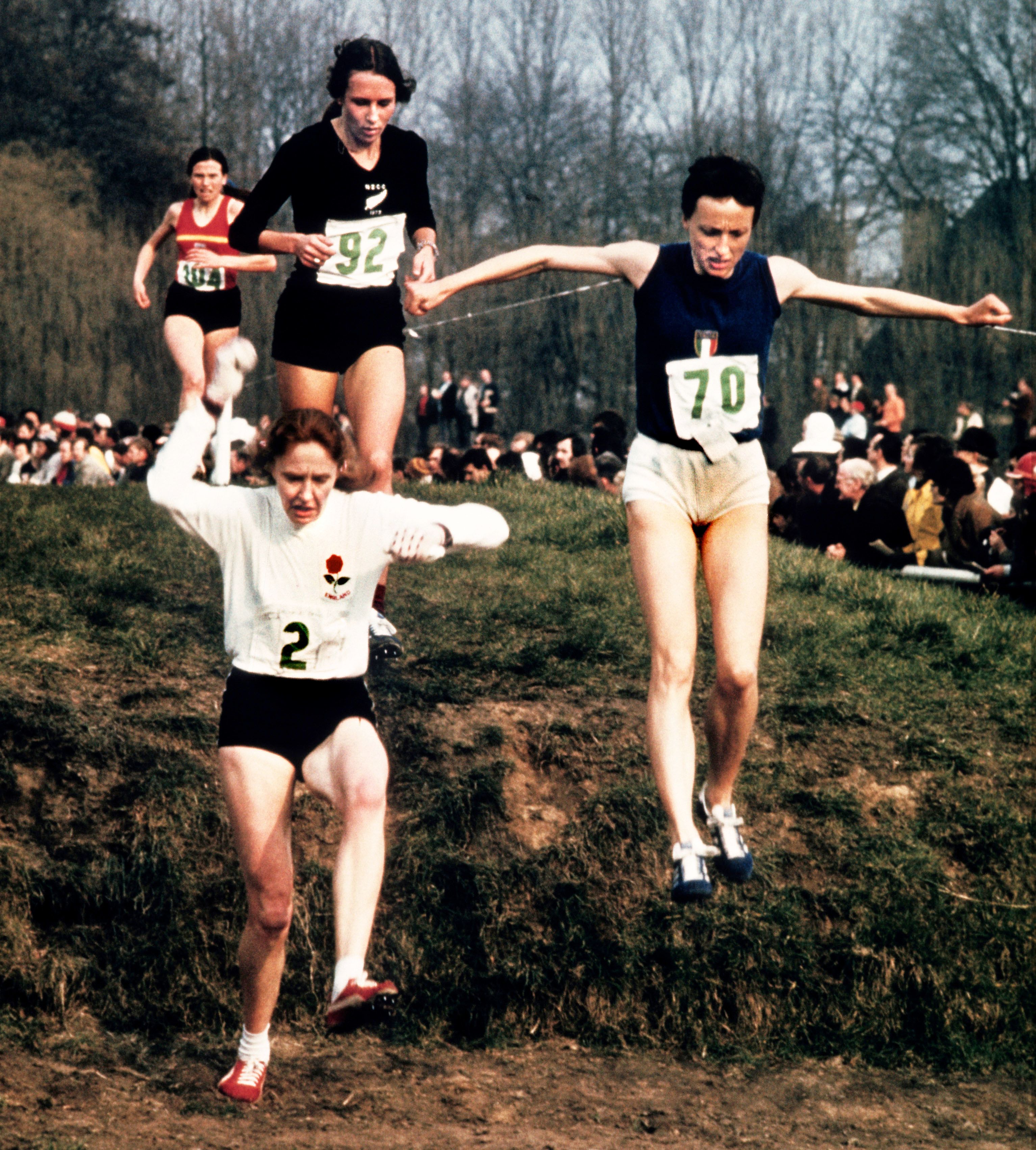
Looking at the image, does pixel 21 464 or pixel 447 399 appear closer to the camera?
pixel 21 464

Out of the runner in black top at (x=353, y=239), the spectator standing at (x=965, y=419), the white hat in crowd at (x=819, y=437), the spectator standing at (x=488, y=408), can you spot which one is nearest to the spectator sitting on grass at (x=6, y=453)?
the spectator standing at (x=488, y=408)

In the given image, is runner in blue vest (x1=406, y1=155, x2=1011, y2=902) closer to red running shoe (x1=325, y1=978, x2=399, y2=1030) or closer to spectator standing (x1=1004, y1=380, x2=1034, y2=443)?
red running shoe (x1=325, y1=978, x2=399, y2=1030)

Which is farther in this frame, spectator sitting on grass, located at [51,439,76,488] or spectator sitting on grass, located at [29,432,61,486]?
spectator sitting on grass, located at [29,432,61,486]

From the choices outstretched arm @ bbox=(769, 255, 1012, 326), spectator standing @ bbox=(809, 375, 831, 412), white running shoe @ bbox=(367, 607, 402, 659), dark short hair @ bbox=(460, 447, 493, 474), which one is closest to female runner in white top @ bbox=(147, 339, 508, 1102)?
outstretched arm @ bbox=(769, 255, 1012, 326)

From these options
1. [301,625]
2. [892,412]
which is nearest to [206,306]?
[301,625]

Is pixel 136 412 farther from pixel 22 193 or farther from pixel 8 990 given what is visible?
pixel 8 990

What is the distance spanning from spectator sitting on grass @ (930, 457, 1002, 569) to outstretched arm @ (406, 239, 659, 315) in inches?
219

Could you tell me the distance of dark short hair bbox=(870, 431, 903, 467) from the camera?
12.3 m

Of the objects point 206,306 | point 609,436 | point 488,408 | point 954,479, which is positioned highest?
point 488,408

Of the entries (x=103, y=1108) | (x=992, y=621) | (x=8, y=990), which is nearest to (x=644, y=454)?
(x=103, y=1108)

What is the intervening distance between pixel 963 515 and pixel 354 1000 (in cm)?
725

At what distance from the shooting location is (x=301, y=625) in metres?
4.68

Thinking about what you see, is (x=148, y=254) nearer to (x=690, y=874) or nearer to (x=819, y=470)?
(x=819, y=470)

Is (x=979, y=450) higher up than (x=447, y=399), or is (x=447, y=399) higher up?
(x=447, y=399)
